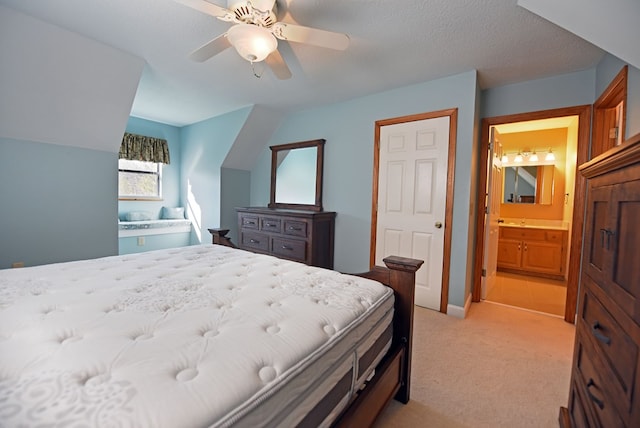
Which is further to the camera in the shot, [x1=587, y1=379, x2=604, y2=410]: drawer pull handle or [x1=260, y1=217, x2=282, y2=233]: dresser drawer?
[x1=260, y1=217, x2=282, y2=233]: dresser drawer

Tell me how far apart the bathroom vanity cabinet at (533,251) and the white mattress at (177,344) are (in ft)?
12.8

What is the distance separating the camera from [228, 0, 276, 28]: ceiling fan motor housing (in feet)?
5.07

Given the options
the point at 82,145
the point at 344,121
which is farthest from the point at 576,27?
the point at 82,145

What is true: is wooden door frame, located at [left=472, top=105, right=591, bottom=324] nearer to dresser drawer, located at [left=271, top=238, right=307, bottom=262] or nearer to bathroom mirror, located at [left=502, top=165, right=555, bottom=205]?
bathroom mirror, located at [left=502, top=165, right=555, bottom=205]

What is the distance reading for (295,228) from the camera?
350 cm

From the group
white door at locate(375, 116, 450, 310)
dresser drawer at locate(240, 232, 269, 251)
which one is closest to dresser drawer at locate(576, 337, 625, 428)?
white door at locate(375, 116, 450, 310)

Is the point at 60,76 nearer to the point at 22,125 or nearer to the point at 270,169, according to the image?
the point at 22,125

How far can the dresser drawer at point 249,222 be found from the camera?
3.96 m

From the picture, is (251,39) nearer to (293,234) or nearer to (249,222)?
(293,234)

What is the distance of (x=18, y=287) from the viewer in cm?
123

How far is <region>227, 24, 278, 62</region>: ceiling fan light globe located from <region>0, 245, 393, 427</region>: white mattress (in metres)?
1.35

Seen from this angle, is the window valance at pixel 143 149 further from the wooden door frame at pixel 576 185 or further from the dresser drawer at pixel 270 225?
the wooden door frame at pixel 576 185

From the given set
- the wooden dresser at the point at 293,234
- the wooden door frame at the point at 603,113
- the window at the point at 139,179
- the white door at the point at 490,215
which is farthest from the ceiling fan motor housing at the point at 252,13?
the window at the point at 139,179

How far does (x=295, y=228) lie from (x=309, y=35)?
2254 millimetres
